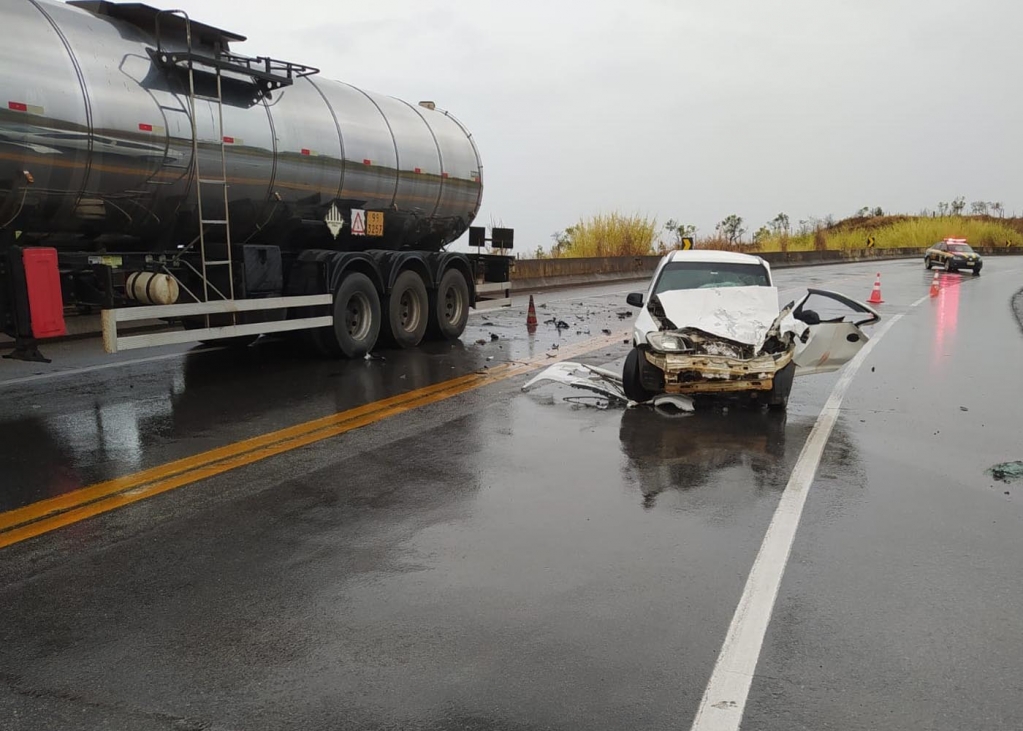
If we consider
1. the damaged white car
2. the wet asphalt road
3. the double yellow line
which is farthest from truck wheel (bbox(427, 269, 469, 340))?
the wet asphalt road

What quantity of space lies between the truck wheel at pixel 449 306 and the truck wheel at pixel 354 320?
1418mm

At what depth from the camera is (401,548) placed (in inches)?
187

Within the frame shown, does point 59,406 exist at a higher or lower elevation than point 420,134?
lower

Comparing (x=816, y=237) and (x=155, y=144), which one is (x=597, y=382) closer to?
(x=155, y=144)

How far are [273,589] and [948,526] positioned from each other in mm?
4006

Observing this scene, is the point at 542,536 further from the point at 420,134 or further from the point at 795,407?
the point at 420,134

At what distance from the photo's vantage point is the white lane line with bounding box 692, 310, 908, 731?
124 inches

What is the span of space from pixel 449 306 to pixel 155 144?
20.1ft

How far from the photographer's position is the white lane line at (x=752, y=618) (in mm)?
3145

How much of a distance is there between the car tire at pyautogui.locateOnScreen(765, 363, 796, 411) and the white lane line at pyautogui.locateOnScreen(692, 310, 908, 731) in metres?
1.44

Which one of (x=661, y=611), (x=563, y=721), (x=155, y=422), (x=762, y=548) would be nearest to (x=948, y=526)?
(x=762, y=548)

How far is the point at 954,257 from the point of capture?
40625mm

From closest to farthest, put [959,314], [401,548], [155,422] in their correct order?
[401,548]
[155,422]
[959,314]

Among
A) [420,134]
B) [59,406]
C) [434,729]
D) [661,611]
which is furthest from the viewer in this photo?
[420,134]
